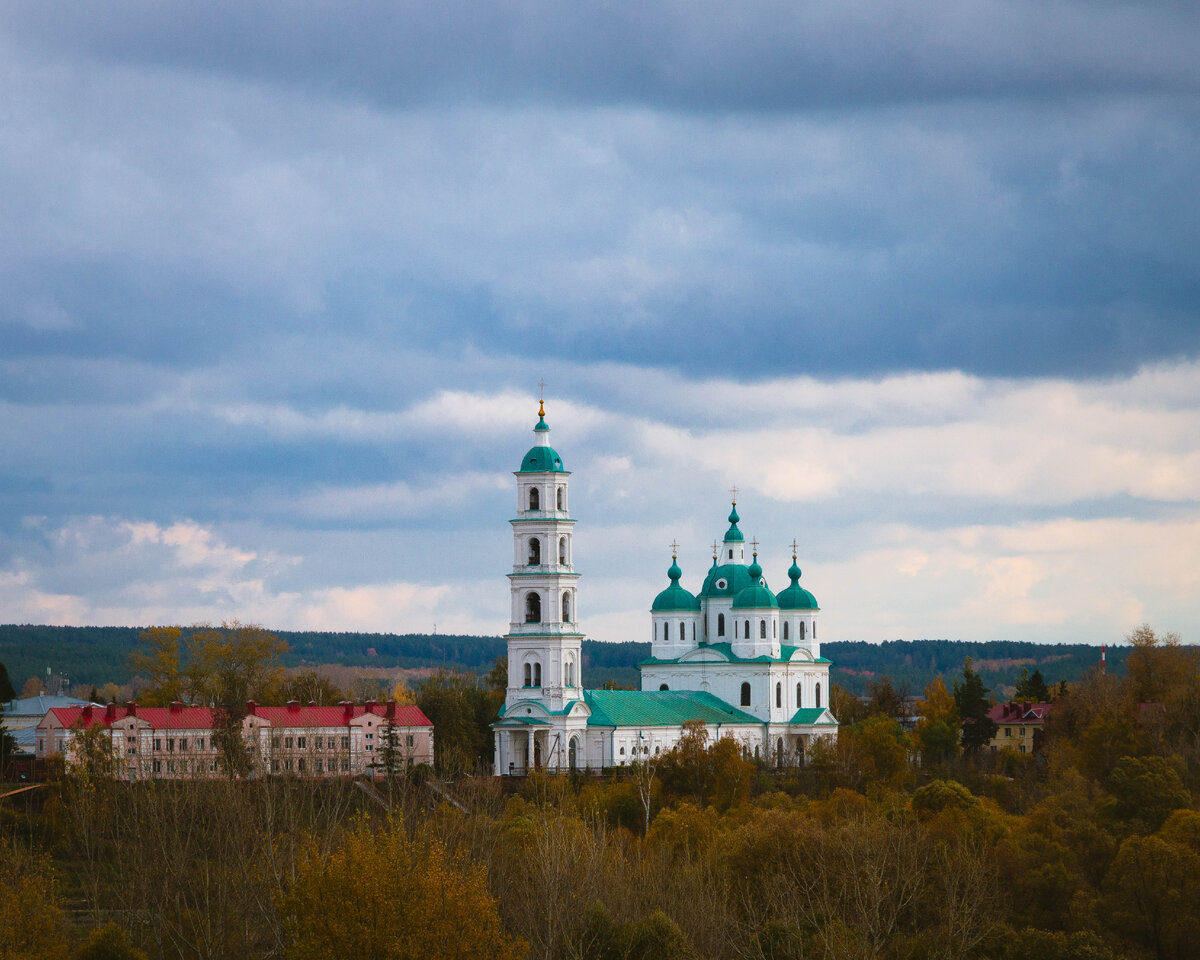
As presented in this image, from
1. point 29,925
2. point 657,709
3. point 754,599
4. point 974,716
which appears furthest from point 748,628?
point 29,925

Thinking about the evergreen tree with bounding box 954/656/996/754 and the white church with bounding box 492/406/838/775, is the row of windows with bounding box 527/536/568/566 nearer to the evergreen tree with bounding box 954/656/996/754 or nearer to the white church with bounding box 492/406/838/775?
the white church with bounding box 492/406/838/775

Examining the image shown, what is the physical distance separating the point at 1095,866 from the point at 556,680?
33.0 meters

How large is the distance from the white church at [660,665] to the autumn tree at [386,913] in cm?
4247

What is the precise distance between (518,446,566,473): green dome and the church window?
17.7 ft

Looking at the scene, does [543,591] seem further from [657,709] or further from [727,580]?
[727,580]

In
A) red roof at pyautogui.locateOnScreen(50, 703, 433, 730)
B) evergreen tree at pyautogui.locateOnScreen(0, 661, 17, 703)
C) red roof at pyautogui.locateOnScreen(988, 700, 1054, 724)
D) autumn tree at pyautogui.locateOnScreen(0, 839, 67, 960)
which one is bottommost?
autumn tree at pyautogui.locateOnScreen(0, 839, 67, 960)

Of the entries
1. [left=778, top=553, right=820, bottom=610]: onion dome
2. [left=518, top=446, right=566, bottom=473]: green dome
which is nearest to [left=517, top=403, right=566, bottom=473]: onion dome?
[left=518, top=446, right=566, bottom=473]: green dome

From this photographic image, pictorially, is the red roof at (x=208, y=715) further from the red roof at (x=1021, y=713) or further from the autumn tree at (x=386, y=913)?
the red roof at (x=1021, y=713)

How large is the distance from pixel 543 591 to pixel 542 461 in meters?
5.59

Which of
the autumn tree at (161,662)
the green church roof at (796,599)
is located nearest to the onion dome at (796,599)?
the green church roof at (796,599)

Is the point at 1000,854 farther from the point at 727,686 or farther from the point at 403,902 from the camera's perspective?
the point at 727,686

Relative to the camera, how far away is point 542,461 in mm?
79875

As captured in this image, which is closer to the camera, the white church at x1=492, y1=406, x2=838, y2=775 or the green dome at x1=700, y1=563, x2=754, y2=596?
the white church at x1=492, y1=406, x2=838, y2=775

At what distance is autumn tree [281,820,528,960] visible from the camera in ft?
110
